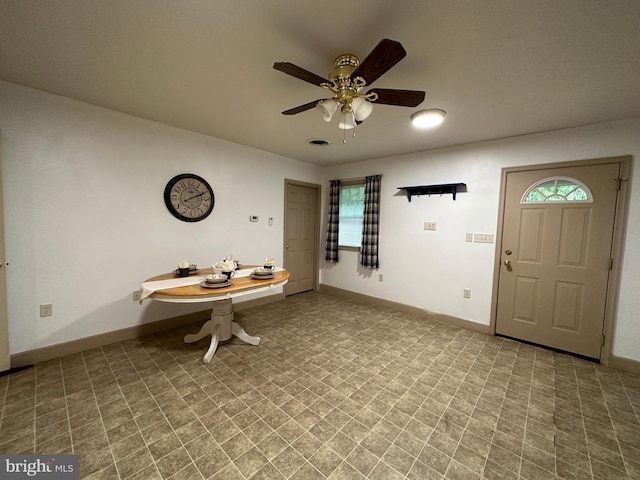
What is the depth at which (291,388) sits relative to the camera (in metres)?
2.03

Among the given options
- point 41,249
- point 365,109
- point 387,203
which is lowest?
point 41,249

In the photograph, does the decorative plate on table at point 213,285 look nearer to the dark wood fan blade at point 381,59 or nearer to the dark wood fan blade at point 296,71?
the dark wood fan blade at point 296,71

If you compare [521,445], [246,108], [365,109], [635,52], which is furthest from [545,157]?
[246,108]

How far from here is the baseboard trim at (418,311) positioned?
127 inches

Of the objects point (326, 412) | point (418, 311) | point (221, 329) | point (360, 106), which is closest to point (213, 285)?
point (221, 329)

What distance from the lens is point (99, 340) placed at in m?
2.58

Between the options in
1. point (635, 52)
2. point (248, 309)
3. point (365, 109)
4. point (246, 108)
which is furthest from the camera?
point (248, 309)

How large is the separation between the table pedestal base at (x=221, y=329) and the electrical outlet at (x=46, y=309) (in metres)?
1.20

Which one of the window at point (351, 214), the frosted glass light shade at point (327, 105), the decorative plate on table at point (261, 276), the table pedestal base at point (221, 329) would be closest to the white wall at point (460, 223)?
the window at point (351, 214)

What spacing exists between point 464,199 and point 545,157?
88cm

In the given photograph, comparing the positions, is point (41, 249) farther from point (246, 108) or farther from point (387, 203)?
point (387, 203)

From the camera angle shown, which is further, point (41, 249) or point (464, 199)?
point (464, 199)

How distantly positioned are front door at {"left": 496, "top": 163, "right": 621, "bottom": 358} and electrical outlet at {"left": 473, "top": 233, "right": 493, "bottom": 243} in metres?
0.13

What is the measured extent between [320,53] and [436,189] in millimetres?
2545
